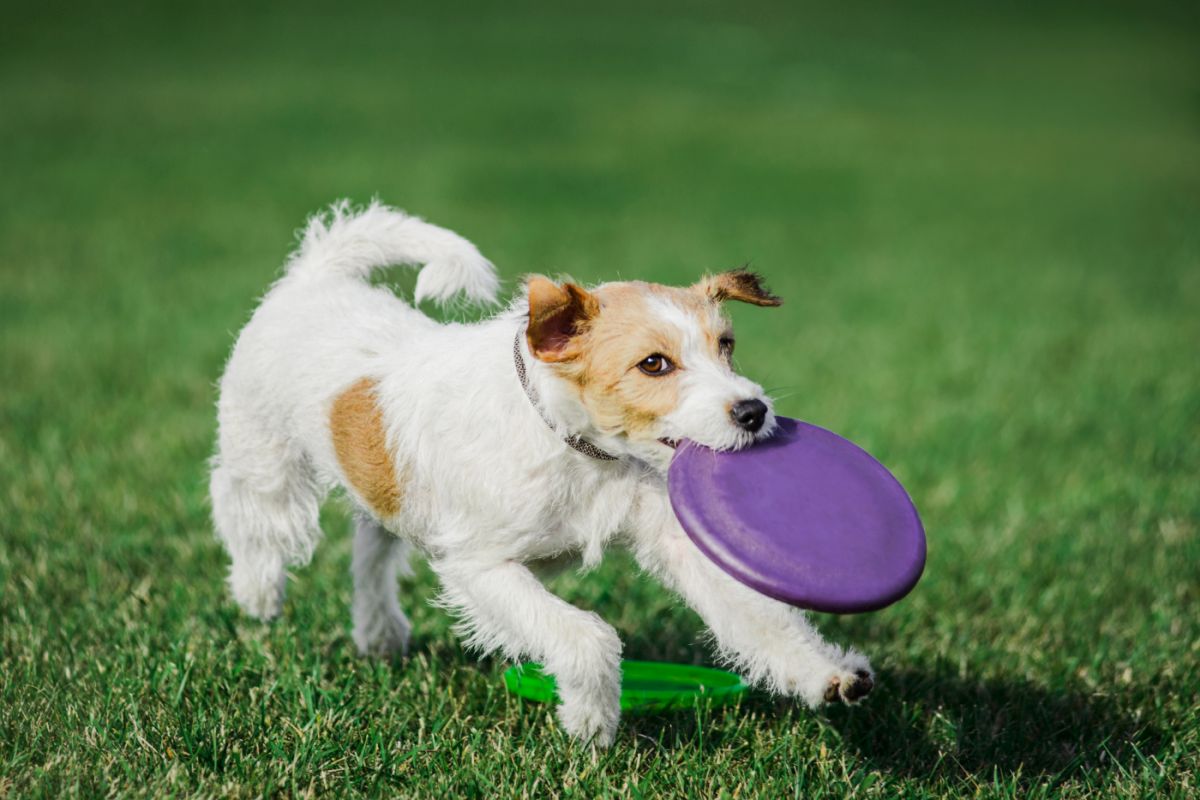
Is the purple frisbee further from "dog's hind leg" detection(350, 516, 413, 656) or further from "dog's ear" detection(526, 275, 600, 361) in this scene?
"dog's hind leg" detection(350, 516, 413, 656)

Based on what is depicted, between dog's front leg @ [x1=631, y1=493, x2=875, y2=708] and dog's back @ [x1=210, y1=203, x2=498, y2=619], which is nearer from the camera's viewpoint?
dog's front leg @ [x1=631, y1=493, x2=875, y2=708]

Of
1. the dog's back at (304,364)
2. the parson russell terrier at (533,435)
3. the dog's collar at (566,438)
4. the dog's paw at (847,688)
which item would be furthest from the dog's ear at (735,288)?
the dog's paw at (847,688)

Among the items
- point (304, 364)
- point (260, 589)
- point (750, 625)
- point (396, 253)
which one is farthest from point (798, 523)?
point (260, 589)

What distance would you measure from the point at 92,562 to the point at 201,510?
2.69 ft

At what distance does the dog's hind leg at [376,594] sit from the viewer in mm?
4781

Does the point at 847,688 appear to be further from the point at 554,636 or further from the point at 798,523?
the point at 554,636

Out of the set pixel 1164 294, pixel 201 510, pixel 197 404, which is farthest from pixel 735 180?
pixel 201 510

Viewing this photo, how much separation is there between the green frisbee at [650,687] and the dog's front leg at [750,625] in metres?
0.47

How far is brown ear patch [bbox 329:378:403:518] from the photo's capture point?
4102 millimetres

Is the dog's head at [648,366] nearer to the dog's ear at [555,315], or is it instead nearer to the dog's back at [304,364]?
the dog's ear at [555,315]

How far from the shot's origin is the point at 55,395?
774cm

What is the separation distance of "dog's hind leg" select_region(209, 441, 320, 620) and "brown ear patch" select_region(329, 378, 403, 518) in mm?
476

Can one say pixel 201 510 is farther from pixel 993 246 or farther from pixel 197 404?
pixel 993 246

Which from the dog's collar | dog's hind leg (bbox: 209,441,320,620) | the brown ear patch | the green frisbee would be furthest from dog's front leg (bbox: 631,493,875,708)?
dog's hind leg (bbox: 209,441,320,620)
